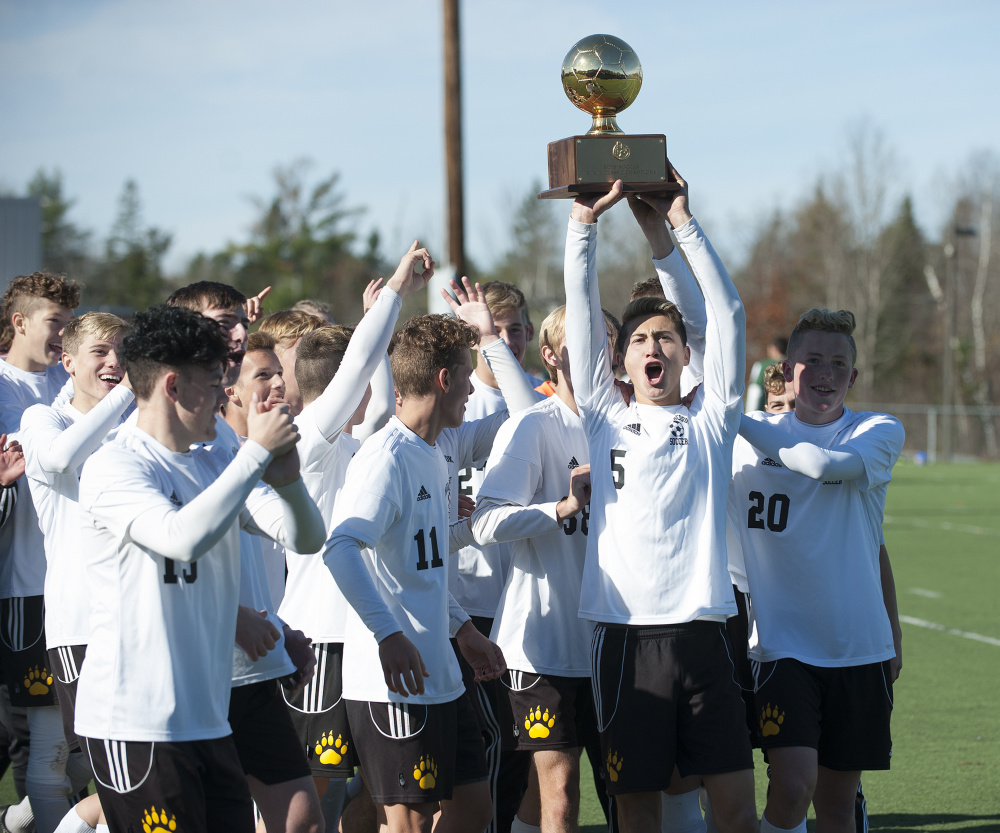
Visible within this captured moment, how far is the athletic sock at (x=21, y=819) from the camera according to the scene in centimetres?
459

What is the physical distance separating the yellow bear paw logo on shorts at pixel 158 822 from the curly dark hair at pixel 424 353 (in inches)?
61.7

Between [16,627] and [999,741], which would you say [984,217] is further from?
[16,627]

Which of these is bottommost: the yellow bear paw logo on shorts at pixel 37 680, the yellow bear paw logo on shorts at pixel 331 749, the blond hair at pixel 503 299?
the yellow bear paw logo on shorts at pixel 331 749

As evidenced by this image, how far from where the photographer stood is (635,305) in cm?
401

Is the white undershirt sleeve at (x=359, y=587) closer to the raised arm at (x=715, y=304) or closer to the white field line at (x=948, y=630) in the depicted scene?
the raised arm at (x=715, y=304)

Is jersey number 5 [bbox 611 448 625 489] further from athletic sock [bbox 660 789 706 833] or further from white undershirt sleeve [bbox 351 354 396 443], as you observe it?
athletic sock [bbox 660 789 706 833]

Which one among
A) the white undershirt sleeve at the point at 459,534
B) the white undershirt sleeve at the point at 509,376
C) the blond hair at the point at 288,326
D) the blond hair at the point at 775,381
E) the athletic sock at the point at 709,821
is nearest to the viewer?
the white undershirt sleeve at the point at 459,534

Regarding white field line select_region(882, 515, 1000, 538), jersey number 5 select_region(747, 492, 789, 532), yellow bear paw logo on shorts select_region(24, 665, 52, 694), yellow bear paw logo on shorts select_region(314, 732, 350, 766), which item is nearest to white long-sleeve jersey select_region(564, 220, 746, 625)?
jersey number 5 select_region(747, 492, 789, 532)

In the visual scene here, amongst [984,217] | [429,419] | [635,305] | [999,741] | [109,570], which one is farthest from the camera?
[984,217]

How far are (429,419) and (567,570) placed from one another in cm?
86

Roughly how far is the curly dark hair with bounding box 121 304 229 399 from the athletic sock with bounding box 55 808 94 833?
1.72m

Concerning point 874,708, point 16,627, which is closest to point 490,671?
point 874,708

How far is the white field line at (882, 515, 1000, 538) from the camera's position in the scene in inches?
636

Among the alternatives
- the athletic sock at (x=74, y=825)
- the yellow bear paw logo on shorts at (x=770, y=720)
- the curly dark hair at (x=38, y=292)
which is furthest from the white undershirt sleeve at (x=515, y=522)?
the curly dark hair at (x=38, y=292)
